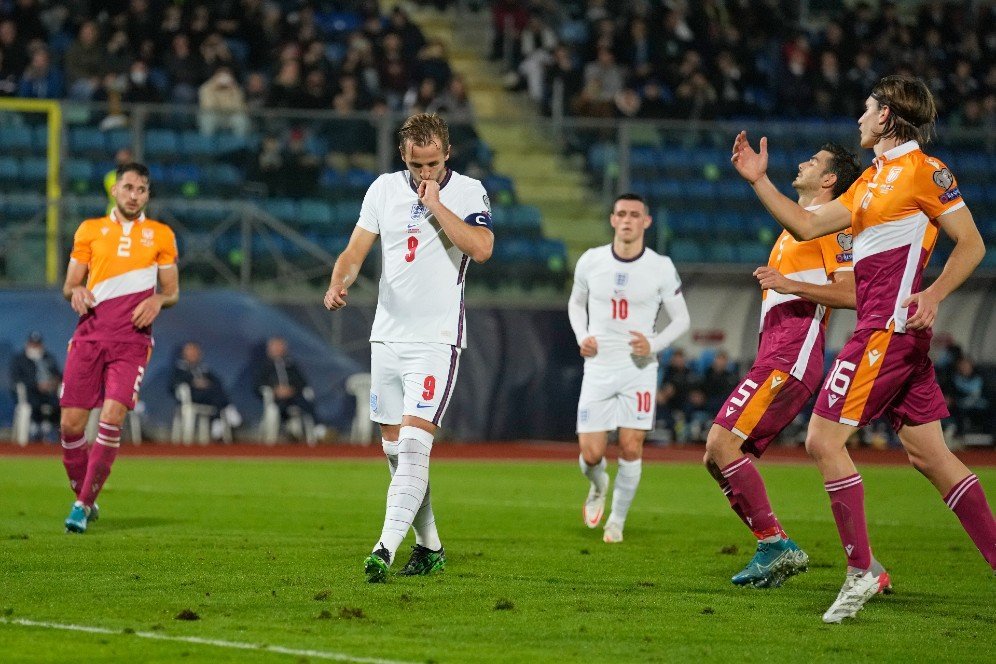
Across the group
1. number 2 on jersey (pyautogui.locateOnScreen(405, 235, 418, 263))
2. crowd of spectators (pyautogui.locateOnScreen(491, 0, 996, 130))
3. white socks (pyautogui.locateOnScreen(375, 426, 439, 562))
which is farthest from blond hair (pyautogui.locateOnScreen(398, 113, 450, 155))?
crowd of spectators (pyautogui.locateOnScreen(491, 0, 996, 130))

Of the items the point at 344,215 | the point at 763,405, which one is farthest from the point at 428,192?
the point at 344,215

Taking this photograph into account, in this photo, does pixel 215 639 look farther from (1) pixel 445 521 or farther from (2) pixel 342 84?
(2) pixel 342 84

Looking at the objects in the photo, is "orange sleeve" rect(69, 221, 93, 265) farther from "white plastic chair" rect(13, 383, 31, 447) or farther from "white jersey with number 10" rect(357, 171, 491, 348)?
"white plastic chair" rect(13, 383, 31, 447)

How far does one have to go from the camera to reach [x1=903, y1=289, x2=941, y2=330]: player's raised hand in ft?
23.8

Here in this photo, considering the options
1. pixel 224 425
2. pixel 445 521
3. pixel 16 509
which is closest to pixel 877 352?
pixel 445 521

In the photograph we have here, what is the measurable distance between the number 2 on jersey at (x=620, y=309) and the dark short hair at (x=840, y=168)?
356 cm

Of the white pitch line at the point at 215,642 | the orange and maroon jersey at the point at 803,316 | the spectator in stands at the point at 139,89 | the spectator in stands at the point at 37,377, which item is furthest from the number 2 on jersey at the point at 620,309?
the spectator in stands at the point at 139,89

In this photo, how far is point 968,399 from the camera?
23.8m

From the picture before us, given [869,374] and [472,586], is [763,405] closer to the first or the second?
[869,374]

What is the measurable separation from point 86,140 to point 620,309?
11630mm

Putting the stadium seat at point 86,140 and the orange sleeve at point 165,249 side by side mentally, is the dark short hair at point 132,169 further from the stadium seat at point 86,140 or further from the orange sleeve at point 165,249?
the stadium seat at point 86,140

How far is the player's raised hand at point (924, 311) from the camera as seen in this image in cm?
725

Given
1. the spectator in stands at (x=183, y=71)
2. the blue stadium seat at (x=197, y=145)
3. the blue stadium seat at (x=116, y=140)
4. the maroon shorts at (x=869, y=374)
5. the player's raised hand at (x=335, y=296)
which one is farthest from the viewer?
the spectator in stands at (x=183, y=71)

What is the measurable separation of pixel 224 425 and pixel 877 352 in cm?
1610
